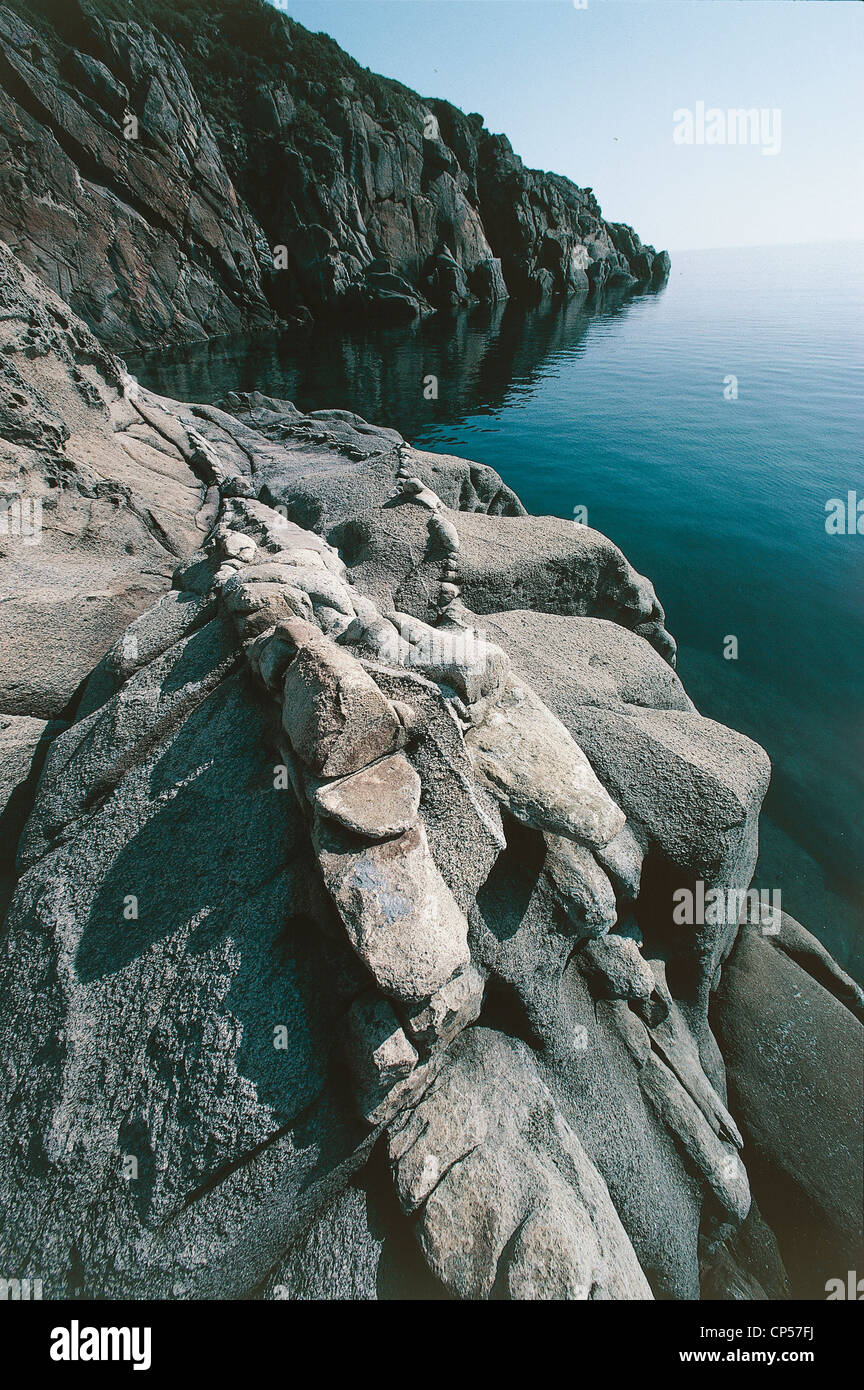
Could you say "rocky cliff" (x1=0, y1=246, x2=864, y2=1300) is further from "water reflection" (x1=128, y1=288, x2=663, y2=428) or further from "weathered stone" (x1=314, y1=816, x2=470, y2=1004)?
"water reflection" (x1=128, y1=288, x2=663, y2=428)

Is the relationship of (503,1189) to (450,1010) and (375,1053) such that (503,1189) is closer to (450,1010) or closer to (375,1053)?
(450,1010)

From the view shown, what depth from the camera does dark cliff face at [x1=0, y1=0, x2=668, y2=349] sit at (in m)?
44.6

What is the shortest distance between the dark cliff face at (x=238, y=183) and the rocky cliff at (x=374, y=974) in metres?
53.3

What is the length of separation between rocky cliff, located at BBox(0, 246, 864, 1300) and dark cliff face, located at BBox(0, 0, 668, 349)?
53266 millimetres

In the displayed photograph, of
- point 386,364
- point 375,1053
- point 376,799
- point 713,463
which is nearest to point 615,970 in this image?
point 375,1053

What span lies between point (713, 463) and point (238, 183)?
65.8 metres

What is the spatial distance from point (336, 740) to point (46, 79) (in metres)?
66.1

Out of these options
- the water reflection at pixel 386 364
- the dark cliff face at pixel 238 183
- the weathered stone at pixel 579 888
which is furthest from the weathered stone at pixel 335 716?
the dark cliff face at pixel 238 183

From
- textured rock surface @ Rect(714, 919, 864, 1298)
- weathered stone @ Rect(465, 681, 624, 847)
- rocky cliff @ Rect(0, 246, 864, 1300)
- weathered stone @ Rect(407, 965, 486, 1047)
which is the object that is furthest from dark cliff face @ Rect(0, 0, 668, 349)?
textured rock surface @ Rect(714, 919, 864, 1298)

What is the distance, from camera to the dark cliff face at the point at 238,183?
44.6 m

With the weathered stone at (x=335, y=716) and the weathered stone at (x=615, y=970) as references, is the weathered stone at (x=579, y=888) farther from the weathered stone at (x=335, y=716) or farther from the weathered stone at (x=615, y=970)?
the weathered stone at (x=335, y=716)

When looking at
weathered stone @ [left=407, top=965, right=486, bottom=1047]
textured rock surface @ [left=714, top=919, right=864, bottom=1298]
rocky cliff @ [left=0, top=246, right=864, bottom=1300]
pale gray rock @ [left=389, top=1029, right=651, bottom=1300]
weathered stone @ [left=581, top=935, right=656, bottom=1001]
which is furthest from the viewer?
textured rock surface @ [left=714, top=919, right=864, bottom=1298]

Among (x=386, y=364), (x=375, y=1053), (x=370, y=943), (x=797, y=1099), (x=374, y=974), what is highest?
(x=386, y=364)

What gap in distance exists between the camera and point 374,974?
12.3 ft
